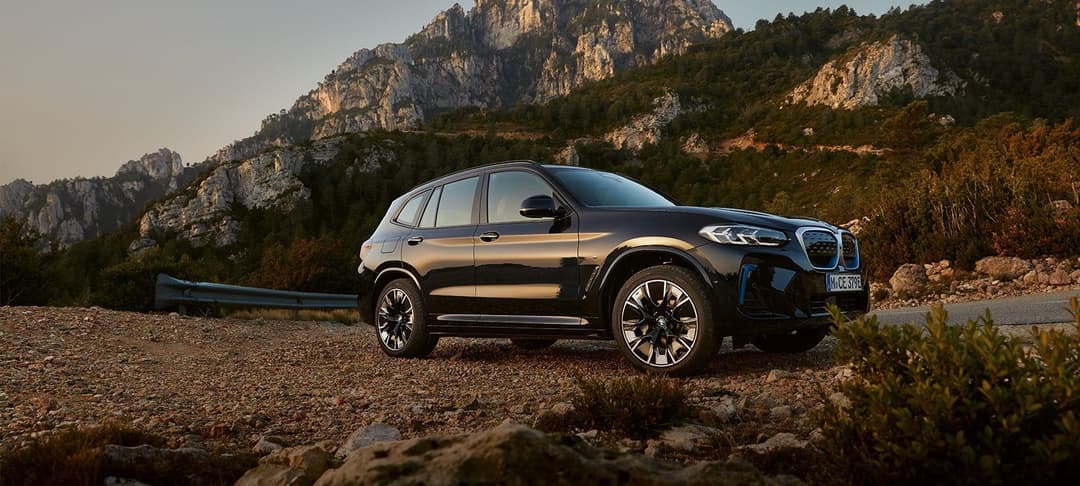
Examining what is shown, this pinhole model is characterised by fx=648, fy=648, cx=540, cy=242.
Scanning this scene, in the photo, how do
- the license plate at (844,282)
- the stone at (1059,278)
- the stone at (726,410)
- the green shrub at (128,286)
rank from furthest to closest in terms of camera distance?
the green shrub at (128,286) → the stone at (1059,278) → the license plate at (844,282) → the stone at (726,410)

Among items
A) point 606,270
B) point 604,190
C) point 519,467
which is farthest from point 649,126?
point 519,467

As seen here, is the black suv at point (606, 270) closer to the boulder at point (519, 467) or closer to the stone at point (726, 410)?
the stone at point (726, 410)

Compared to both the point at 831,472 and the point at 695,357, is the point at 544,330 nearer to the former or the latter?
the point at 695,357

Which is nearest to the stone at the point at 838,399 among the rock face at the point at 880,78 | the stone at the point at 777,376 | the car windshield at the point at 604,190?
the stone at the point at 777,376

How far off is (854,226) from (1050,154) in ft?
13.2

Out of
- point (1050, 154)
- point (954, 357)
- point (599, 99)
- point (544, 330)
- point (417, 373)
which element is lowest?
point (417, 373)

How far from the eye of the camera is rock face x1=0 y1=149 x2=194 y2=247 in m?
133

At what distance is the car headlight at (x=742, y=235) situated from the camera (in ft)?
14.5

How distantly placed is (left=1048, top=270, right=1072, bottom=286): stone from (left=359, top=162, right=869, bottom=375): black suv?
243 inches

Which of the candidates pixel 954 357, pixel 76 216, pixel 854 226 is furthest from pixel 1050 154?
pixel 76 216

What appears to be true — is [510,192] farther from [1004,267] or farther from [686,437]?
[1004,267]

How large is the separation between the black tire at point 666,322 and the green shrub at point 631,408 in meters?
1.26

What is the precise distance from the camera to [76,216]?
139000mm

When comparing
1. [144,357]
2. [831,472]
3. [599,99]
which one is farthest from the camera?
[599,99]
